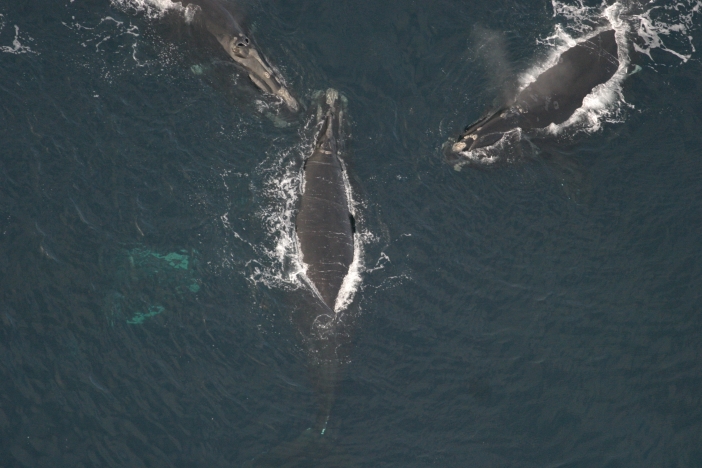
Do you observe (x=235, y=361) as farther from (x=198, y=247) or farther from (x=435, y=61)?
(x=435, y=61)

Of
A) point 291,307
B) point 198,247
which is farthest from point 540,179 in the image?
point 198,247

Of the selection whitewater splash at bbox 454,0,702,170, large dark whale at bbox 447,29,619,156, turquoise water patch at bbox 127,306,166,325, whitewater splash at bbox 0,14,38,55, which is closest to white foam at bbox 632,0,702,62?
whitewater splash at bbox 454,0,702,170

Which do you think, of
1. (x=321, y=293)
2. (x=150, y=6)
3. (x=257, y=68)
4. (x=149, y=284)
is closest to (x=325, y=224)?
(x=321, y=293)

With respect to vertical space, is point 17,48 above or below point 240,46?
above

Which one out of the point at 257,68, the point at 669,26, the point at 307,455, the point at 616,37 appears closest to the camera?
the point at 307,455

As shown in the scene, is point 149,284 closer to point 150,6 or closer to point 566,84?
point 150,6

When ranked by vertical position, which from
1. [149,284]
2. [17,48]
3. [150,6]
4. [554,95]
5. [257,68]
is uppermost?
[17,48]
